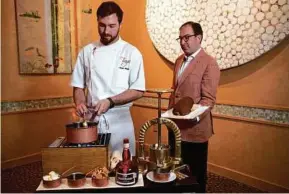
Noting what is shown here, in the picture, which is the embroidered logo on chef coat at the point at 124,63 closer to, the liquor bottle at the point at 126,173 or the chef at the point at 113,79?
the chef at the point at 113,79

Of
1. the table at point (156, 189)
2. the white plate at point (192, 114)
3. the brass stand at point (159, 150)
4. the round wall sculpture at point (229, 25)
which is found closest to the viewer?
the table at point (156, 189)

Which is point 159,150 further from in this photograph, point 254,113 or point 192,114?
point 254,113

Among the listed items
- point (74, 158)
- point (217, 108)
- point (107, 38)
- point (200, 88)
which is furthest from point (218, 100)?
point (74, 158)

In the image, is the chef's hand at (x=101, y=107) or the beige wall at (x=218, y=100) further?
the beige wall at (x=218, y=100)

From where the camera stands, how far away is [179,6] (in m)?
2.71

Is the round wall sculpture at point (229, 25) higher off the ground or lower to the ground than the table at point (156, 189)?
higher

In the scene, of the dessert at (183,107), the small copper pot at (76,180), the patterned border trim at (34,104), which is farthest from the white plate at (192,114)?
the patterned border trim at (34,104)

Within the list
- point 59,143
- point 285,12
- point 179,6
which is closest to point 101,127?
point 59,143

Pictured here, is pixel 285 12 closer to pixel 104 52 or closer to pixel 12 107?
pixel 104 52

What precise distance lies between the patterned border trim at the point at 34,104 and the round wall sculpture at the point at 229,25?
126cm

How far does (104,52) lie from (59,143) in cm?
58

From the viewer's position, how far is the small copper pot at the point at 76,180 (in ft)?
3.22

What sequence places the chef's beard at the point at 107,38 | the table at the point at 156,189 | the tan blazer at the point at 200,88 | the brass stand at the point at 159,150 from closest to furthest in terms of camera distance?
the table at the point at 156,189, the brass stand at the point at 159,150, the chef's beard at the point at 107,38, the tan blazer at the point at 200,88

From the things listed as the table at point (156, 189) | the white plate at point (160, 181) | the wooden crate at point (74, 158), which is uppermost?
the wooden crate at point (74, 158)
